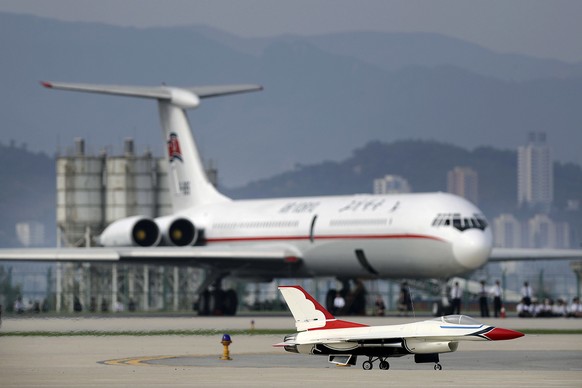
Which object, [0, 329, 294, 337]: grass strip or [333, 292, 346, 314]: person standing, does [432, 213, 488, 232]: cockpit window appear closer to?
[333, 292, 346, 314]: person standing

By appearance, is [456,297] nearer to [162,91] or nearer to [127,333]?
[127,333]

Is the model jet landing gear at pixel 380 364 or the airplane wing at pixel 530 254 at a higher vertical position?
the airplane wing at pixel 530 254

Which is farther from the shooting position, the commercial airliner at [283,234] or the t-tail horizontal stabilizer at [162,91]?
the t-tail horizontal stabilizer at [162,91]

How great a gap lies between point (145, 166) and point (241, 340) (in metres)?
51.6

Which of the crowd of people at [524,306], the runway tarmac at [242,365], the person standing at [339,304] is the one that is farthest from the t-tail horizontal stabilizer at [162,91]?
the runway tarmac at [242,365]

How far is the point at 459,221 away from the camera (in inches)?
1911

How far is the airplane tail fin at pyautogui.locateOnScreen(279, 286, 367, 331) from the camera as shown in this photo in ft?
82.2

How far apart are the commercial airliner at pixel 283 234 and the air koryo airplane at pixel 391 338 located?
23.8 metres

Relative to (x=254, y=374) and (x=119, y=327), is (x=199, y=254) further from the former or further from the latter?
(x=254, y=374)

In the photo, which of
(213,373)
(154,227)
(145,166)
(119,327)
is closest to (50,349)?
(213,373)

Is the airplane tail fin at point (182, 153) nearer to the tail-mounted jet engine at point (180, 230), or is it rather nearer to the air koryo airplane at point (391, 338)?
the tail-mounted jet engine at point (180, 230)

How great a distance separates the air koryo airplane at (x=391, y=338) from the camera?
2406cm

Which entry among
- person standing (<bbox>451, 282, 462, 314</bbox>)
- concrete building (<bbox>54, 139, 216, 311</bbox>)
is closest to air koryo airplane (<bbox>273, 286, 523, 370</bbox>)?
person standing (<bbox>451, 282, 462, 314</bbox>)

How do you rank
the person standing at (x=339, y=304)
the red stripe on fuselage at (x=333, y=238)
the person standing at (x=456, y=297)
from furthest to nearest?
the person standing at (x=339, y=304), the red stripe on fuselage at (x=333, y=238), the person standing at (x=456, y=297)
